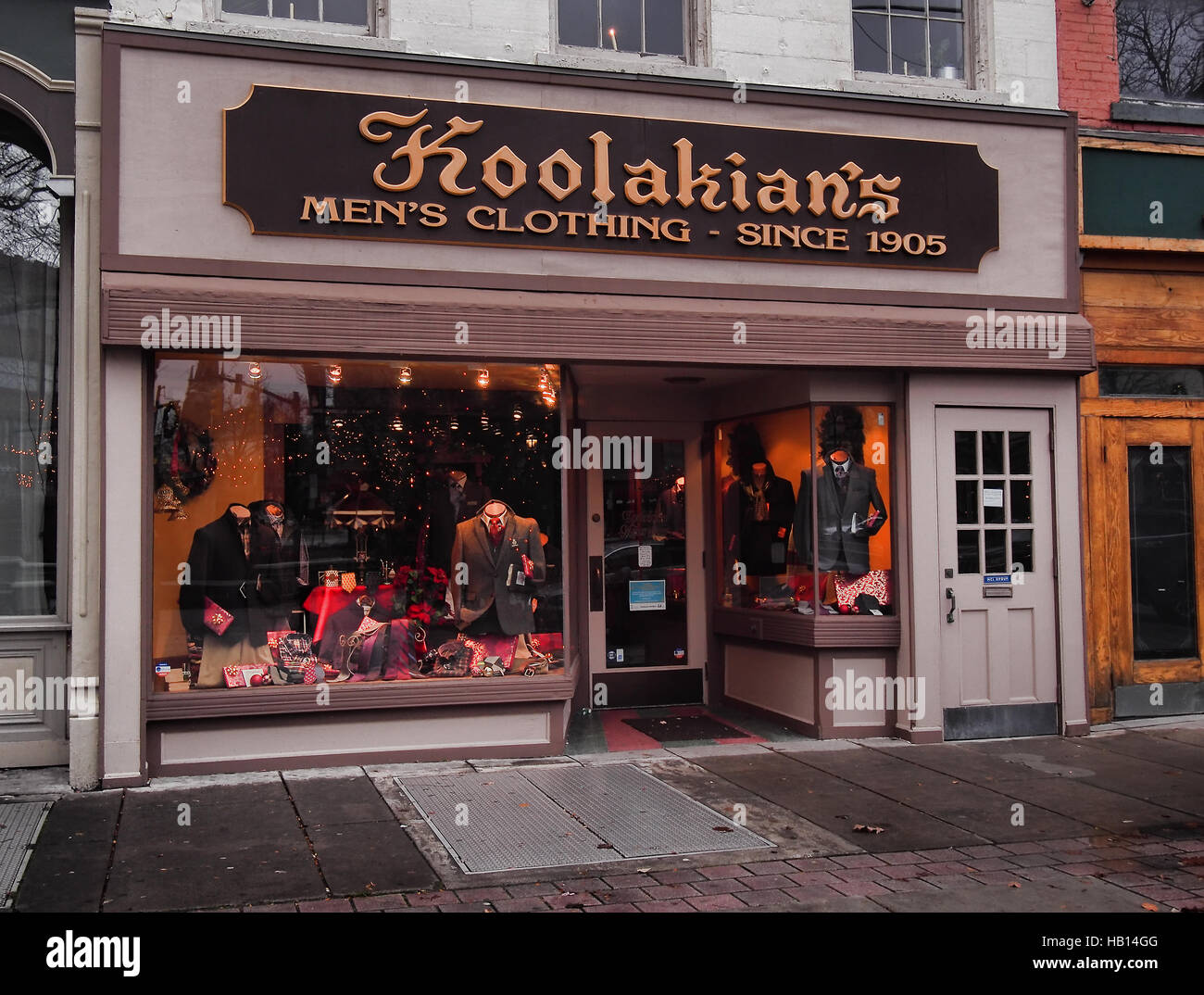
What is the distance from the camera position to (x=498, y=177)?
27.0ft

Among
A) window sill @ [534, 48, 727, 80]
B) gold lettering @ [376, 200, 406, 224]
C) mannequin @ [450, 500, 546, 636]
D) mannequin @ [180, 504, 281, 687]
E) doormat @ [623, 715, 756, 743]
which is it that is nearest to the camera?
mannequin @ [180, 504, 281, 687]

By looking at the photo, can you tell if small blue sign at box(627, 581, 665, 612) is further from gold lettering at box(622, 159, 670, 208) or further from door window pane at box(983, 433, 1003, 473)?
gold lettering at box(622, 159, 670, 208)

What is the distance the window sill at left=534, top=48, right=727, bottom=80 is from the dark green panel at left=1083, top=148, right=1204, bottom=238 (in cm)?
348

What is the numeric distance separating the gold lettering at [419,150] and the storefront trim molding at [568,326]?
2.51ft

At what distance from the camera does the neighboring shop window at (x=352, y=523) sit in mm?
7867

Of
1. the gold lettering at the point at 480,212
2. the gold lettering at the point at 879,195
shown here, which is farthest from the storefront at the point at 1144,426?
the gold lettering at the point at 480,212

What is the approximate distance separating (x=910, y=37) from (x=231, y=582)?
7.02 meters

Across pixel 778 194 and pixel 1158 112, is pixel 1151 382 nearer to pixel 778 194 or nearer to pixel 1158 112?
pixel 1158 112

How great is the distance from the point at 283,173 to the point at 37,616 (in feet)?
12.0

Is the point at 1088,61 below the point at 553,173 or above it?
above

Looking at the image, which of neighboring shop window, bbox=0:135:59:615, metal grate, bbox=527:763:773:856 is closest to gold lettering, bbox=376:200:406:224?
neighboring shop window, bbox=0:135:59:615

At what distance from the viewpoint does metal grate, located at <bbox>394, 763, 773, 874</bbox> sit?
611 centimetres

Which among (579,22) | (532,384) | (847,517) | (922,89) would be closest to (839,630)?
(847,517)

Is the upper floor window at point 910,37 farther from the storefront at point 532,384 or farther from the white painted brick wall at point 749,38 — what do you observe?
the storefront at point 532,384
